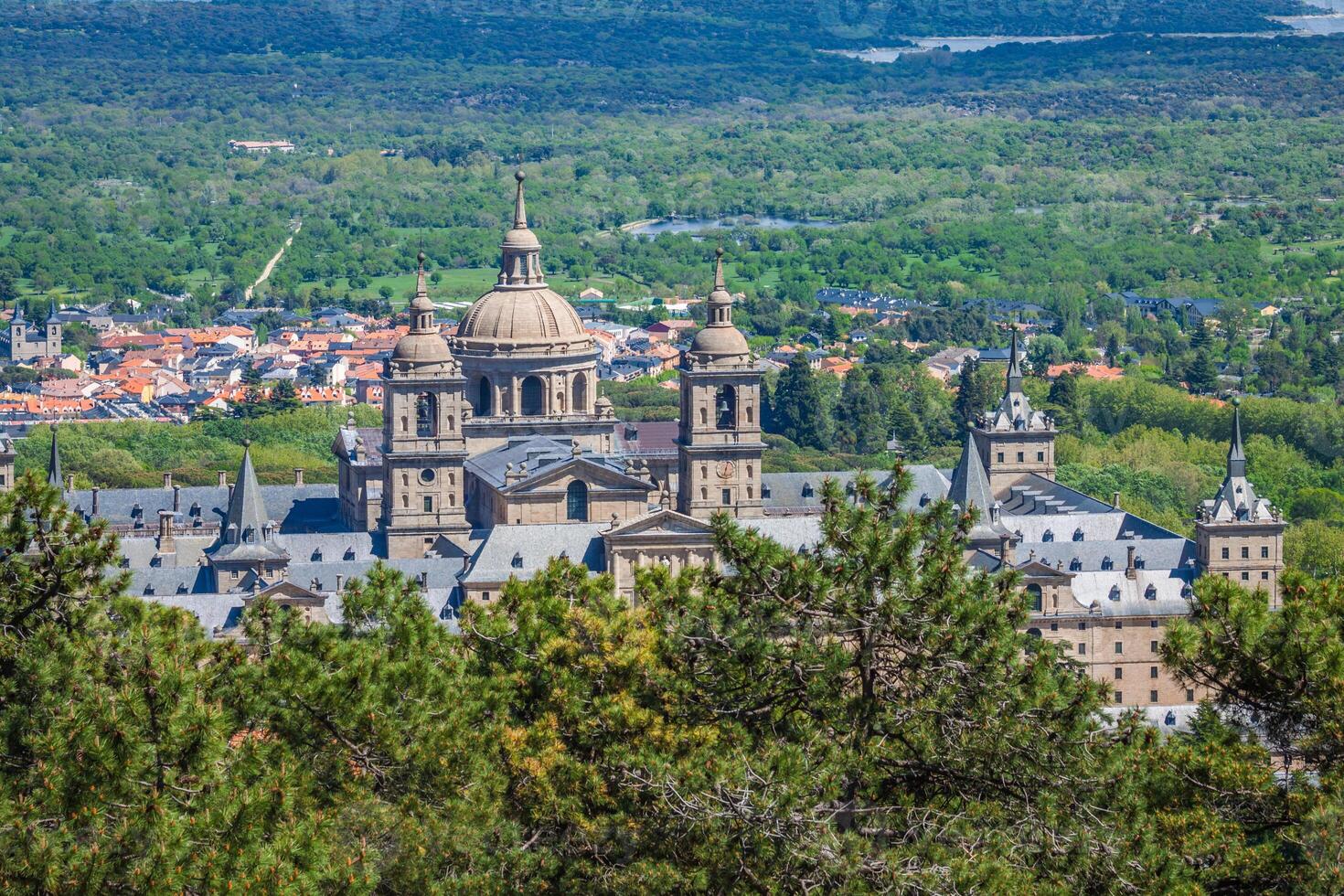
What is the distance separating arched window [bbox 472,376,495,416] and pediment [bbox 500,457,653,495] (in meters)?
6.89

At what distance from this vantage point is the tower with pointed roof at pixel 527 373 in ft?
323

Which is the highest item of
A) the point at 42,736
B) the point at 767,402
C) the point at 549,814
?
the point at 42,736

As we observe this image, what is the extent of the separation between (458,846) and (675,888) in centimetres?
321

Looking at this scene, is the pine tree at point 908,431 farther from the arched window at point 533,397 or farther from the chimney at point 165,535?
the chimney at point 165,535

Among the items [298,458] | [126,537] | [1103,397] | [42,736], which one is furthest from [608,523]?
[1103,397]

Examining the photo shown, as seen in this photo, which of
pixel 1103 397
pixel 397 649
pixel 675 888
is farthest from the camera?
pixel 1103 397

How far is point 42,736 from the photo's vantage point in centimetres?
3603

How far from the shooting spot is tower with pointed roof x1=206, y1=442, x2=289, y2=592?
8525cm

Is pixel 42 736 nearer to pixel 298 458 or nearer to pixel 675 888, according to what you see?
pixel 675 888

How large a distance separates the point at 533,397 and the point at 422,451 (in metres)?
8.11

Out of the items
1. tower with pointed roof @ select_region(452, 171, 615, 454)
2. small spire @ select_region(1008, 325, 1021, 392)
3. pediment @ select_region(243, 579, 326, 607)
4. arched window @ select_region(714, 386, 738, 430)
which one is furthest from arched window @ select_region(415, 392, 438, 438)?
small spire @ select_region(1008, 325, 1021, 392)

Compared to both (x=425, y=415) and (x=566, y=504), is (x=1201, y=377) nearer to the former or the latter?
(x=566, y=504)

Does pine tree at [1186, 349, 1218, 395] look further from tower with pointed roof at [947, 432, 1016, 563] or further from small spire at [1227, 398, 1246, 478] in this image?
tower with pointed roof at [947, 432, 1016, 563]

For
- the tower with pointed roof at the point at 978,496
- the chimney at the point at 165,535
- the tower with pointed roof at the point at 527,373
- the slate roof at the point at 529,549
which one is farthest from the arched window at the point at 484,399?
the tower with pointed roof at the point at 978,496
